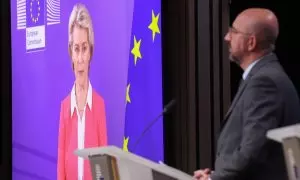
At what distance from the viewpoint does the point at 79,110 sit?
4.90m

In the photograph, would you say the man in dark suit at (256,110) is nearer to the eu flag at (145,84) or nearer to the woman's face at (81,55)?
the eu flag at (145,84)

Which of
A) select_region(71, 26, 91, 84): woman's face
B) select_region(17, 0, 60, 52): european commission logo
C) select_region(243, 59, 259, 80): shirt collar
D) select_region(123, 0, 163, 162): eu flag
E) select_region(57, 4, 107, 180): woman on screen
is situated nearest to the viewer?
select_region(243, 59, 259, 80): shirt collar

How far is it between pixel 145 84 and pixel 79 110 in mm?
778

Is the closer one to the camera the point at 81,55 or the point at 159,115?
→ the point at 159,115

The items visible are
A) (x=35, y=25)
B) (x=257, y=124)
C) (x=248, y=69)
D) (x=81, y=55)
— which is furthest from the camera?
(x=35, y=25)

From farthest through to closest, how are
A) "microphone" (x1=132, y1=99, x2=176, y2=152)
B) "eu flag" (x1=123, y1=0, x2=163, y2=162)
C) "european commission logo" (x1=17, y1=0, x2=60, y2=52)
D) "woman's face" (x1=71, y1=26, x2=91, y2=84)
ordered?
"european commission logo" (x1=17, y1=0, x2=60, y2=52) < "woman's face" (x1=71, y1=26, x2=91, y2=84) < "eu flag" (x1=123, y1=0, x2=163, y2=162) < "microphone" (x1=132, y1=99, x2=176, y2=152)

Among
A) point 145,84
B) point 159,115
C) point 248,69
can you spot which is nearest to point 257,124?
point 248,69

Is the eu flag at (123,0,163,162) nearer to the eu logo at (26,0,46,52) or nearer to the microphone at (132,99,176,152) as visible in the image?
the microphone at (132,99,176,152)

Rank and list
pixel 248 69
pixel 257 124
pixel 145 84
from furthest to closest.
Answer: pixel 145 84 → pixel 248 69 → pixel 257 124

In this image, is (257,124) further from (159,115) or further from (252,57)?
(159,115)

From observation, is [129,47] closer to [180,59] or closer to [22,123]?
[180,59]

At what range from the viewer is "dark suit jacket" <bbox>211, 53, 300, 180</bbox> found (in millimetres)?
2689

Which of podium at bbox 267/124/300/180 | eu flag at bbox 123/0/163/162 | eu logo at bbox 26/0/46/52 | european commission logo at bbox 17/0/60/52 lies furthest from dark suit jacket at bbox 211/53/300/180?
eu logo at bbox 26/0/46/52

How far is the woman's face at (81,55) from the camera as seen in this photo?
Answer: 483 cm
